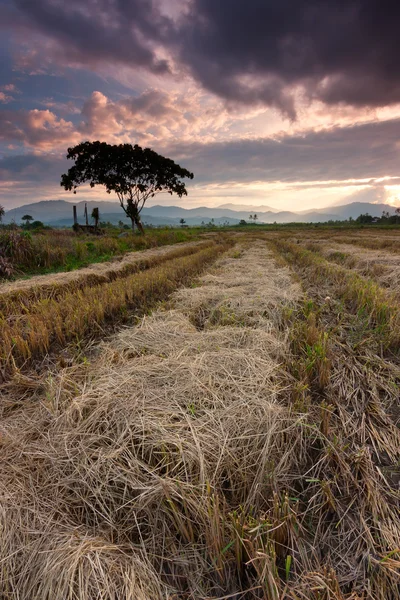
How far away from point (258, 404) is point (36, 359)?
2.51 meters

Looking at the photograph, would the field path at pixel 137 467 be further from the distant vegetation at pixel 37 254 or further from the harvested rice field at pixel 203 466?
the distant vegetation at pixel 37 254

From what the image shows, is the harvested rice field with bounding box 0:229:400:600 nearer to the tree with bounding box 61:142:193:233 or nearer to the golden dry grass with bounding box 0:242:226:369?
the golden dry grass with bounding box 0:242:226:369

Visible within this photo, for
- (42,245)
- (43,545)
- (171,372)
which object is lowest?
(43,545)

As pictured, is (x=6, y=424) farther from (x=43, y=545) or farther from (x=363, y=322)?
(x=363, y=322)

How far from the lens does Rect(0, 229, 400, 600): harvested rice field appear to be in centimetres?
112

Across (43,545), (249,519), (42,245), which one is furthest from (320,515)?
(42,245)

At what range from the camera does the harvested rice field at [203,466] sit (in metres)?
1.12

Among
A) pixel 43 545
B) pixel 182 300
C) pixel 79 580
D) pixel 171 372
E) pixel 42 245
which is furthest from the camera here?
pixel 42 245

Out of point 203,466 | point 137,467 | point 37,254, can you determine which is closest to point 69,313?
point 137,467

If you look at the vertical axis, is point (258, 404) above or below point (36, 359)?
above

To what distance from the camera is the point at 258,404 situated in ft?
6.34

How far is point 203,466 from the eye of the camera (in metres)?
1.49

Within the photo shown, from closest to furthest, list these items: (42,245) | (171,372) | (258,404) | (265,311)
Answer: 1. (258,404)
2. (171,372)
3. (265,311)
4. (42,245)

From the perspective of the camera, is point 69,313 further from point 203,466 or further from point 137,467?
point 203,466
